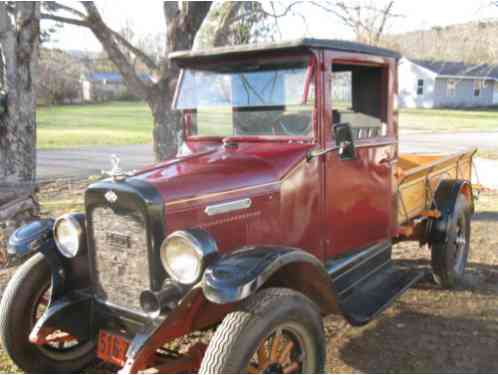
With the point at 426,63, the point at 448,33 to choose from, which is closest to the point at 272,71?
the point at 448,33

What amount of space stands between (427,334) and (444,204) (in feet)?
4.74

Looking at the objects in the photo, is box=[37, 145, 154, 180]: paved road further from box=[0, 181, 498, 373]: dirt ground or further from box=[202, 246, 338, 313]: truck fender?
box=[202, 246, 338, 313]: truck fender

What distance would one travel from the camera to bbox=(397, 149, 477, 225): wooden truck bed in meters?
4.52

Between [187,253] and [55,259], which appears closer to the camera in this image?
[187,253]

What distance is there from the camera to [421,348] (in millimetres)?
3678

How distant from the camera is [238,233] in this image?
3.05 meters

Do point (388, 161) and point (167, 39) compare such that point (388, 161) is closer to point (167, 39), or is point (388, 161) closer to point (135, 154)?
point (167, 39)

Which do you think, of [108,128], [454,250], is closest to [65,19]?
[454,250]

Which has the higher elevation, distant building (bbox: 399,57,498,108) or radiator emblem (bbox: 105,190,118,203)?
distant building (bbox: 399,57,498,108)

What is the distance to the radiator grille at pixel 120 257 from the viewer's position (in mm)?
2807

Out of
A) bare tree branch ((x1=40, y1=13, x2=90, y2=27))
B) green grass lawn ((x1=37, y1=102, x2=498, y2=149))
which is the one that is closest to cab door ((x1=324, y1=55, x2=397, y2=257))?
bare tree branch ((x1=40, y1=13, x2=90, y2=27))

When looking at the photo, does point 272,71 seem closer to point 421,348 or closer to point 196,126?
point 196,126

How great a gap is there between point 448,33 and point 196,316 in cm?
1798

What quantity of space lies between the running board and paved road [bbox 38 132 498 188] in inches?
274
